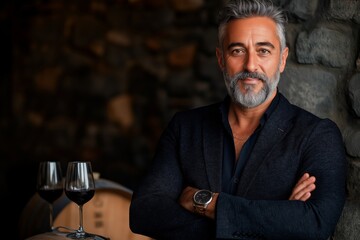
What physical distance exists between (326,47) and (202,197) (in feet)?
2.69

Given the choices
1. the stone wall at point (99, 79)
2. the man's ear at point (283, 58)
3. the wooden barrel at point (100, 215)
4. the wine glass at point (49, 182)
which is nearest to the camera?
the man's ear at point (283, 58)

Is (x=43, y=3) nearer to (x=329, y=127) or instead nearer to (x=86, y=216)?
(x=86, y=216)

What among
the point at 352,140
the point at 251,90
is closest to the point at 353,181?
the point at 352,140

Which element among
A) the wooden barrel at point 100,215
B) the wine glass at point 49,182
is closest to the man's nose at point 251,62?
the wine glass at point 49,182

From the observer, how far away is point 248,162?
96.9 inches

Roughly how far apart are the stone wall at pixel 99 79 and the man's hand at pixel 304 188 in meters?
2.50

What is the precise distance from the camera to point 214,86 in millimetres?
4969

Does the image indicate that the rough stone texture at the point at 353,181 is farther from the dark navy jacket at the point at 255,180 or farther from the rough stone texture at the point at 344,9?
the rough stone texture at the point at 344,9

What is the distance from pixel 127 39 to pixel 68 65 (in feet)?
2.44

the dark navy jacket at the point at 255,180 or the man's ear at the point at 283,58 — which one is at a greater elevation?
the man's ear at the point at 283,58

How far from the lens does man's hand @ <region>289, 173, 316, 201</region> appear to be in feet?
7.57

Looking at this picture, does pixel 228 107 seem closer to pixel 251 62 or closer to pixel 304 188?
pixel 251 62

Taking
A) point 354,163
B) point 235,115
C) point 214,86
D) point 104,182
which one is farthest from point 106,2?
point 354,163

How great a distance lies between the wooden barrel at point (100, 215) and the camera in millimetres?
3238
